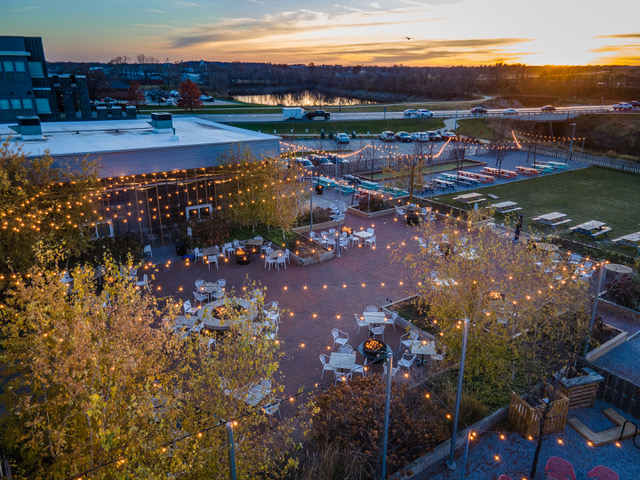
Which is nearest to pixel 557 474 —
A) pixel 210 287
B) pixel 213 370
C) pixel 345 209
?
pixel 213 370

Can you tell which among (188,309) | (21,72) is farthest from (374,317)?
(21,72)

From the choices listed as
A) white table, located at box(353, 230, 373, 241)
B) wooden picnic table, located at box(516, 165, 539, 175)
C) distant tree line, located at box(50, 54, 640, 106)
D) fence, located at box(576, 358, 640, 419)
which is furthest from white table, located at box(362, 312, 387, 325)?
distant tree line, located at box(50, 54, 640, 106)

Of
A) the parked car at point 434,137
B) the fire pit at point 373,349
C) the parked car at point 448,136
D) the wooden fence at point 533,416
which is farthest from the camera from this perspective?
the parked car at point 434,137

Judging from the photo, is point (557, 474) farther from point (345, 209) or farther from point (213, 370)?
point (345, 209)

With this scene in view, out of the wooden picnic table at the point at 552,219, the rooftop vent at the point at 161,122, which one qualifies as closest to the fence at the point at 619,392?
the wooden picnic table at the point at 552,219

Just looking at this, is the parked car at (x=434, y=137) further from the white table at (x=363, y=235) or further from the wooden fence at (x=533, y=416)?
the wooden fence at (x=533, y=416)

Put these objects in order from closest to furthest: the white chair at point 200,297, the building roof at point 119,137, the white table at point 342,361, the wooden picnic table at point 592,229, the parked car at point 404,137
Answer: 1. the white table at point 342,361
2. the white chair at point 200,297
3. the building roof at point 119,137
4. the wooden picnic table at point 592,229
5. the parked car at point 404,137

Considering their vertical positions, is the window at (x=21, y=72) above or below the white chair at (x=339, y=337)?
above

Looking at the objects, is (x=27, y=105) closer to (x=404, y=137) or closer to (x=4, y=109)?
(x=4, y=109)

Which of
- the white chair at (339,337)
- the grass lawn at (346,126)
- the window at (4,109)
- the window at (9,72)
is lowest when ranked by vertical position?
the white chair at (339,337)
